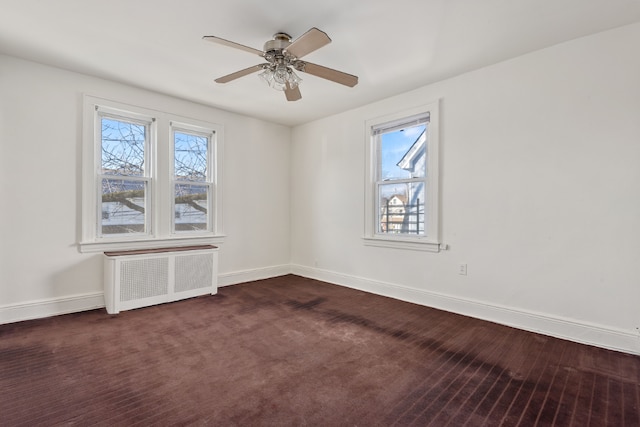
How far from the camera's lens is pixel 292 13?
91.8 inches

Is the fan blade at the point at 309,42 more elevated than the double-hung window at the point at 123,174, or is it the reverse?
the fan blade at the point at 309,42

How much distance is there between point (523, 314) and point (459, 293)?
Result: 629mm

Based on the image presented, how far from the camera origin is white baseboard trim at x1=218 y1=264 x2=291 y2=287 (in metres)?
4.66

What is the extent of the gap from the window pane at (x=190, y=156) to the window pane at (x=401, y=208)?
8.69ft

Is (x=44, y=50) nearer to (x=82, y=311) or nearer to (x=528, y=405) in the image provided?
(x=82, y=311)

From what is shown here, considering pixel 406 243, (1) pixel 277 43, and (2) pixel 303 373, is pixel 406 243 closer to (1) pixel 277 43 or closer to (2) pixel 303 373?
(2) pixel 303 373

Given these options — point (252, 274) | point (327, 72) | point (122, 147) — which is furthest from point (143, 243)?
point (327, 72)

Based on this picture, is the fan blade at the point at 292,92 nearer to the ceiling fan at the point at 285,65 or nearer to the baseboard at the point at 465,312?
the ceiling fan at the point at 285,65

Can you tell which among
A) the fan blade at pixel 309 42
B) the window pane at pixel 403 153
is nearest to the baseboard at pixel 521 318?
the window pane at pixel 403 153

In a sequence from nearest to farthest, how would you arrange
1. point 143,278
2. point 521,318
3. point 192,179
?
point 521,318, point 143,278, point 192,179

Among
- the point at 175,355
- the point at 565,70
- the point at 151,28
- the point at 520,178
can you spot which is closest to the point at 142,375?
the point at 175,355

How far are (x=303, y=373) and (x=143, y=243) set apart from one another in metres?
2.83

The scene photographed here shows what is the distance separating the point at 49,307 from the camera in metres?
3.27

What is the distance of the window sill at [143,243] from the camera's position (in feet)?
11.5
